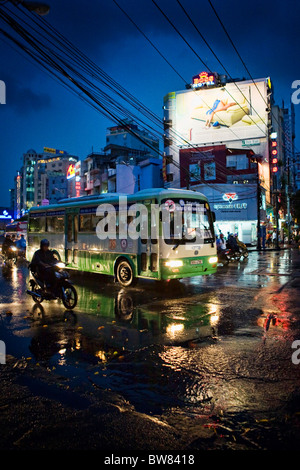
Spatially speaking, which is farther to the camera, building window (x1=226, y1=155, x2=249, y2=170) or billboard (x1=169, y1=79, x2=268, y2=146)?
billboard (x1=169, y1=79, x2=268, y2=146)

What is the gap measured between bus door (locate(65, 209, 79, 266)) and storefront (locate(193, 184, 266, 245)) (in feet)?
97.3

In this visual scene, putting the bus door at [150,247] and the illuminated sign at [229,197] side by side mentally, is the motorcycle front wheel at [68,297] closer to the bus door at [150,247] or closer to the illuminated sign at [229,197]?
the bus door at [150,247]

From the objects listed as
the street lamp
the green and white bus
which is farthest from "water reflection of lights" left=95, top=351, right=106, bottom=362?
the street lamp

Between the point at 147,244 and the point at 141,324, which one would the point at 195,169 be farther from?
the point at 141,324

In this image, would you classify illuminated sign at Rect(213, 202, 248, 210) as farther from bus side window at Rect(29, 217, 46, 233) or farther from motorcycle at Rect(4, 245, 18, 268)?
bus side window at Rect(29, 217, 46, 233)

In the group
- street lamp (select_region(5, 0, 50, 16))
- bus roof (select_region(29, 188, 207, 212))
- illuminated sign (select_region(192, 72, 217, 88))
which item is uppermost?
illuminated sign (select_region(192, 72, 217, 88))

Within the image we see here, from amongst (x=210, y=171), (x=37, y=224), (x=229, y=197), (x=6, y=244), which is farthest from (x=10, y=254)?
(x=210, y=171)

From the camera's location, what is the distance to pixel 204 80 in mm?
53281

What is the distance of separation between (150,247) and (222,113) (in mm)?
46195

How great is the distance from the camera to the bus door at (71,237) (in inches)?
585

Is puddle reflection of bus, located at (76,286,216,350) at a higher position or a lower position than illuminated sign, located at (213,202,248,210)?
lower

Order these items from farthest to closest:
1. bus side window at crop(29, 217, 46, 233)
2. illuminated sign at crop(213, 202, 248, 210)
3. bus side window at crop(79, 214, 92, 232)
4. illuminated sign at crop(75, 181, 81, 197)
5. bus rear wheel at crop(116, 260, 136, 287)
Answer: illuminated sign at crop(75, 181, 81, 197), illuminated sign at crop(213, 202, 248, 210), bus side window at crop(29, 217, 46, 233), bus side window at crop(79, 214, 92, 232), bus rear wheel at crop(116, 260, 136, 287)

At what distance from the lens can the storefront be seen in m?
42.5

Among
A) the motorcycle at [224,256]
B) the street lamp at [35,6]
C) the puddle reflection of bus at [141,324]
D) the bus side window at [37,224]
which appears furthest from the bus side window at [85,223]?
the motorcycle at [224,256]
